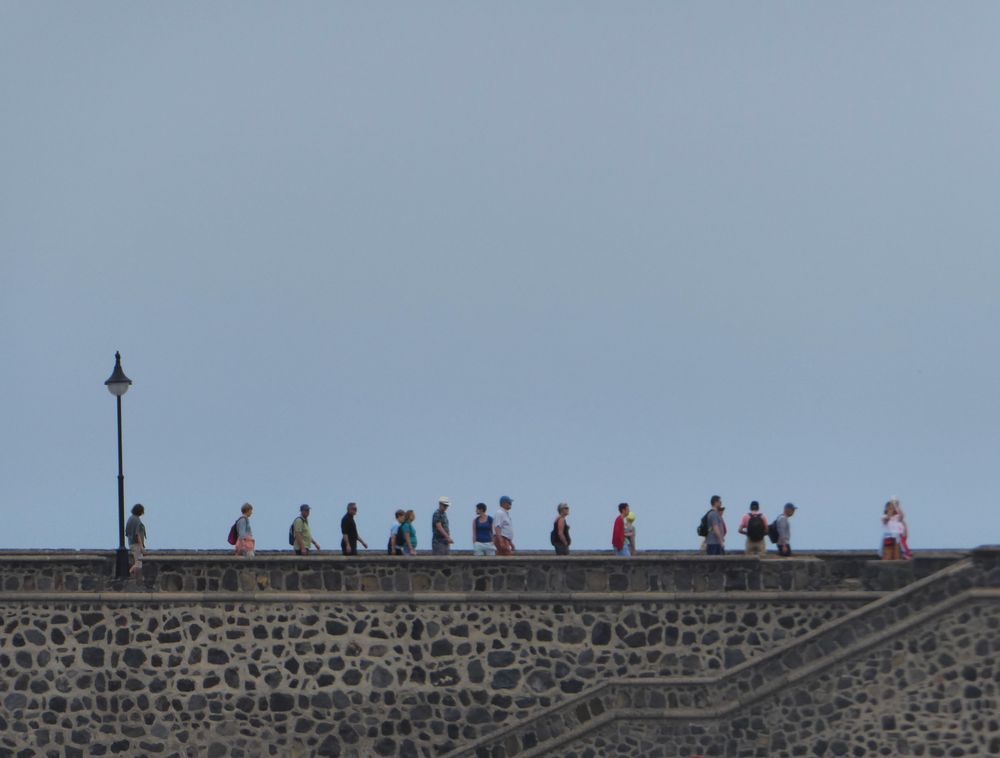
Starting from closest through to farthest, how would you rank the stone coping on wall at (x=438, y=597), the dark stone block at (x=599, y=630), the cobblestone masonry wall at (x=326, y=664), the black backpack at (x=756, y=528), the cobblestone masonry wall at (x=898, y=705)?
the cobblestone masonry wall at (x=898, y=705) < the stone coping on wall at (x=438, y=597) < the cobblestone masonry wall at (x=326, y=664) < the dark stone block at (x=599, y=630) < the black backpack at (x=756, y=528)

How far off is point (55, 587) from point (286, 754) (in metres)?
4.16

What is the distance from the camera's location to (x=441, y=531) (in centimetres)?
3566

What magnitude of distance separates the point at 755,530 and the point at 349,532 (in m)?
5.96

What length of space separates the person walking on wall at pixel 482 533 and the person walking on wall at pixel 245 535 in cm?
327

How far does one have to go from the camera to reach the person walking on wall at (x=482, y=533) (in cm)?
3519

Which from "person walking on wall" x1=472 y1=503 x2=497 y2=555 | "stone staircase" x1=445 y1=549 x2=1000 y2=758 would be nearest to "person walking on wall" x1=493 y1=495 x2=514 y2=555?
"person walking on wall" x1=472 y1=503 x2=497 y2=555

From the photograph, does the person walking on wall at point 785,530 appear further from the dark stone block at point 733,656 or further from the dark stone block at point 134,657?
the dark stone block at point 134,657

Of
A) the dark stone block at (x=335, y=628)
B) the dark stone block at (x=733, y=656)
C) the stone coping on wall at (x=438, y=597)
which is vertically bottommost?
the dark stone block at (x=733, y=656)

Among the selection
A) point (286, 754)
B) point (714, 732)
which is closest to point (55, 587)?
point (286, 754)

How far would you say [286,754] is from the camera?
3453 centimetres

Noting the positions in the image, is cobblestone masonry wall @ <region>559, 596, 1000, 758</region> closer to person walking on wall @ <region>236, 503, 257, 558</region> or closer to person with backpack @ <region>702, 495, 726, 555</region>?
person with backpack @ <region>702, 495, 726, 555</region>

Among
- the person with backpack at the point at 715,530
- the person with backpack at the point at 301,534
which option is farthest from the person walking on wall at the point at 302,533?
the person with backpack at the point at 715,530

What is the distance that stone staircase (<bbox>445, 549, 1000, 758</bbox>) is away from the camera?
32219 mm

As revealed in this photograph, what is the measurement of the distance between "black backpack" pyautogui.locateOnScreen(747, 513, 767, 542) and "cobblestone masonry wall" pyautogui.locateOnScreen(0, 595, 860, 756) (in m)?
1.77
